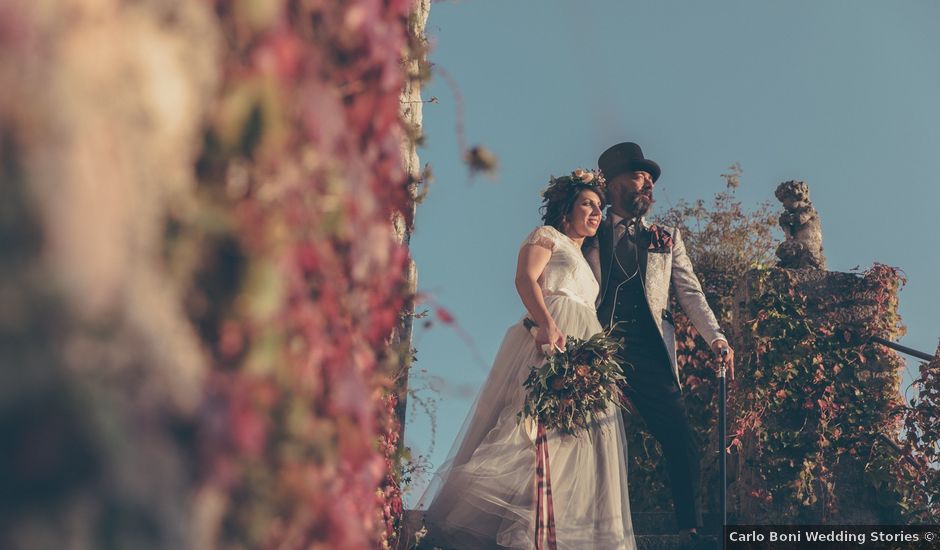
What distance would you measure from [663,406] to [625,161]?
191 cm

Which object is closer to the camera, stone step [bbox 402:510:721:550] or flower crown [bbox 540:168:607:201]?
stone step [bbox 402:510:721:550]

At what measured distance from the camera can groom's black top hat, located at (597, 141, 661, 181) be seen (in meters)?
7.61

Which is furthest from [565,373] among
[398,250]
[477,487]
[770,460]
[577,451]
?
[398,250]

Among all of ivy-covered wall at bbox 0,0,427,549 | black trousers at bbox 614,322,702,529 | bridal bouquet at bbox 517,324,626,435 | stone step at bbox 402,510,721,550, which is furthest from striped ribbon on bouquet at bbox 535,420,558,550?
ivy-covered wall at bbox 0,0,427,549

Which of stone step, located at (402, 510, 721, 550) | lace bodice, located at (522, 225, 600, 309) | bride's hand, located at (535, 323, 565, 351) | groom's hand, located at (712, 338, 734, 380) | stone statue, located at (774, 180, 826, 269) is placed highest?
stone statue, located at (774, 180, 826, 269)

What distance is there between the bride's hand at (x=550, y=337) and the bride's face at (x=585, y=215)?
99 cm

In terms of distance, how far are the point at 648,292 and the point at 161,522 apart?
6405 millimetres

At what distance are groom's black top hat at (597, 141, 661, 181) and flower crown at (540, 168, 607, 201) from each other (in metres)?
0.51

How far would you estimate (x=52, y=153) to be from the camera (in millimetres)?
1058

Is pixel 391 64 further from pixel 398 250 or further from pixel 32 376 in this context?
pixel 32 376

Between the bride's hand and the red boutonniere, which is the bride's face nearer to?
the red boutonniere

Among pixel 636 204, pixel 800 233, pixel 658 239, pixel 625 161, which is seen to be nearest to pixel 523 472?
pixel 658 239

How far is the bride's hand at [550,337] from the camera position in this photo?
6.24 metres

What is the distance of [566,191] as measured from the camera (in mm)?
7086
